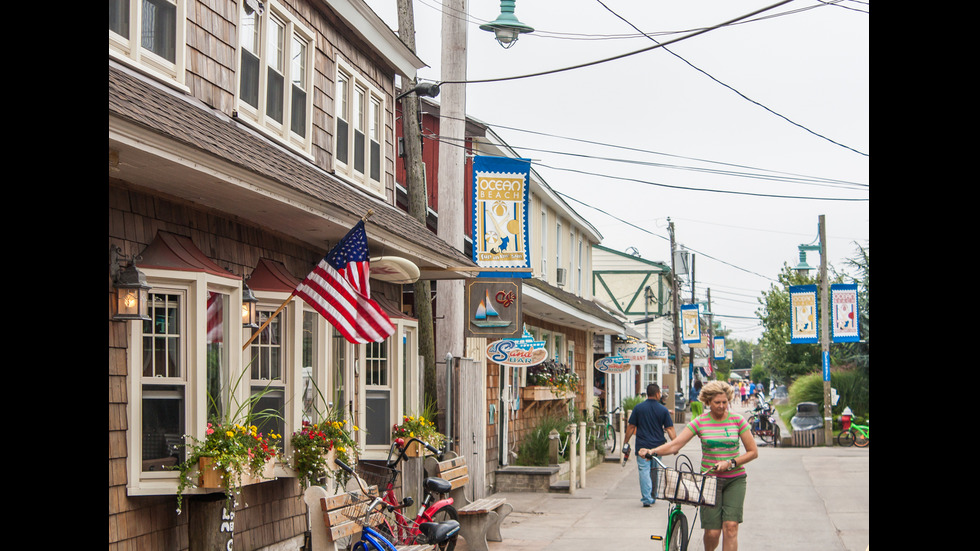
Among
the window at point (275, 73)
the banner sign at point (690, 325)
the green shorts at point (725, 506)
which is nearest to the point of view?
the green shorts at point (725, 506)

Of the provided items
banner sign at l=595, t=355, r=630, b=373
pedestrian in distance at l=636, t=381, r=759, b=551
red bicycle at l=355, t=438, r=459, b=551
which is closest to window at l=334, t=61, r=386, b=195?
red bicycle at l=355, t=438, r=459, b=551

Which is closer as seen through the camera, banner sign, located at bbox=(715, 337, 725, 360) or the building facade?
the building facade

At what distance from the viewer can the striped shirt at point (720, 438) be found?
9.38 m

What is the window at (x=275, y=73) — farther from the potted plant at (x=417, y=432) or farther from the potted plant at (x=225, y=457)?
the potted plant at (x=417, y=432)

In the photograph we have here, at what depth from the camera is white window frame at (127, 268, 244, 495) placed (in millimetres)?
7516

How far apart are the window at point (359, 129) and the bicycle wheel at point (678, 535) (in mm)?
5837

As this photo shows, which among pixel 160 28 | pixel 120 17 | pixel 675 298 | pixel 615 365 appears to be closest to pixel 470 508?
pixel 160 28

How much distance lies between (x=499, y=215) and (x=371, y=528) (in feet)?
21.5

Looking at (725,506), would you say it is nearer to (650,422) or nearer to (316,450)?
(316,450)

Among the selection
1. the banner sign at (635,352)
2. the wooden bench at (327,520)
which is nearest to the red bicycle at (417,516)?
the wooden bench at (327,520)

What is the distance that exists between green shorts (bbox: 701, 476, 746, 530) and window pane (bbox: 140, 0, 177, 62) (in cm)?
606

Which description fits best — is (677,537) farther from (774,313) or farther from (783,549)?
(774,313)

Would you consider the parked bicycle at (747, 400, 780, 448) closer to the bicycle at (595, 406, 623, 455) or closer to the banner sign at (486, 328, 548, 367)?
the bicycle at (595, 406, 623, 455)
